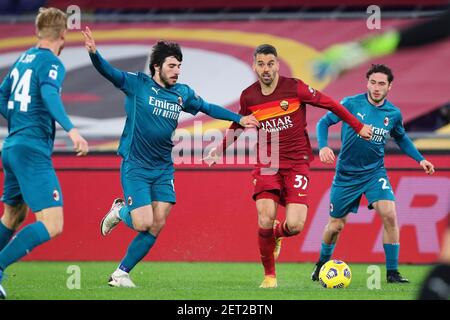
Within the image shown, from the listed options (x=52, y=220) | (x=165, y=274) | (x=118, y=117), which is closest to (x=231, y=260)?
(x=165, y=274)

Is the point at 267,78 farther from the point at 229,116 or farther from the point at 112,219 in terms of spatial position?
the point at 112,219

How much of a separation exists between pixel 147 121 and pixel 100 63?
29.9 inches

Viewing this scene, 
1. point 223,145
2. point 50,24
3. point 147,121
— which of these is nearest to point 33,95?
point 50,24

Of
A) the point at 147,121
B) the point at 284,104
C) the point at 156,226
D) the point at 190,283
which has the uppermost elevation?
the point at 284,104

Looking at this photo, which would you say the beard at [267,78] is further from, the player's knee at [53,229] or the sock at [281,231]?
the player's knee at [53,229]

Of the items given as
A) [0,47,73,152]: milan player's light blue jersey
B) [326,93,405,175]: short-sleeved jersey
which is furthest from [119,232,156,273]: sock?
[326,93,405,175]: short-sleeved jersey

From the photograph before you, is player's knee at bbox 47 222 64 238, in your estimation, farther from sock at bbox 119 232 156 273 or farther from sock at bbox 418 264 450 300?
sock at bbox 418 264 450 300

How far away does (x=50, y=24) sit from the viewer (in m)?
7.14

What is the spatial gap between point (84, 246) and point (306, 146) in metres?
4.41

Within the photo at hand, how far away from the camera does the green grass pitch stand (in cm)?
759

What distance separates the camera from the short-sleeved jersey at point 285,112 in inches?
341

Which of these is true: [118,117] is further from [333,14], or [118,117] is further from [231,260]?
[333,14]

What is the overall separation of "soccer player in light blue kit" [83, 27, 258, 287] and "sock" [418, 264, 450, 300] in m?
4.19

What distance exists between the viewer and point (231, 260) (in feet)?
39.5
